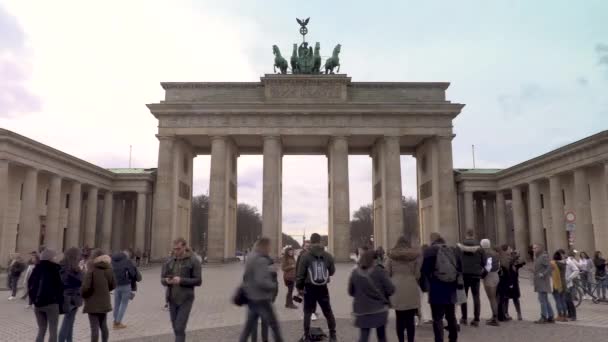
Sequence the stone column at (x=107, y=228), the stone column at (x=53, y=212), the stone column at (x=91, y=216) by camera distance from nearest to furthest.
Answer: the stone column at (x=53, y=212) < the stone column at (x=91, y=216) < the stone column at (x=107, y=228)

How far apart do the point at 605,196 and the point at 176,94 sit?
3895cm

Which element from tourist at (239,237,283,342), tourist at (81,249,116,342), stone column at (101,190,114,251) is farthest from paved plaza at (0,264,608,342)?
stone column at (101,190,114,251)

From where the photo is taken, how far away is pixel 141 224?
4878 cm

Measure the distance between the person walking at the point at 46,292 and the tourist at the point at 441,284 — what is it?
6.87m

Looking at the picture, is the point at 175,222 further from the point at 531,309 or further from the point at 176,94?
the point at 531,309

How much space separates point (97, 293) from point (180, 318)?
64.5 inches

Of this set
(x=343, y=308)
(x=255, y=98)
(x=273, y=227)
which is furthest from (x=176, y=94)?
(x=343, y=308)

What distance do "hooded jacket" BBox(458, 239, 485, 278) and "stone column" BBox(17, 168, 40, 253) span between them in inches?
1295

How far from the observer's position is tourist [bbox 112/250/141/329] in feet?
38.1

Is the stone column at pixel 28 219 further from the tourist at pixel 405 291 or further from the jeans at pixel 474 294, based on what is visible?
the tourist at pixel 405 291

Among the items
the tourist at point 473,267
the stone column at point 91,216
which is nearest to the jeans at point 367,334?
the tourist at point 473,267

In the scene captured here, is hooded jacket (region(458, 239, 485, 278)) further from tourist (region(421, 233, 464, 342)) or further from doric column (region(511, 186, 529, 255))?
doric column (region(511, 186, 529, 255))

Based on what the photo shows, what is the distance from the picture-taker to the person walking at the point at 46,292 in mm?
8180

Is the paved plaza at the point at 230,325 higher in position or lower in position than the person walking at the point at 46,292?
lower
